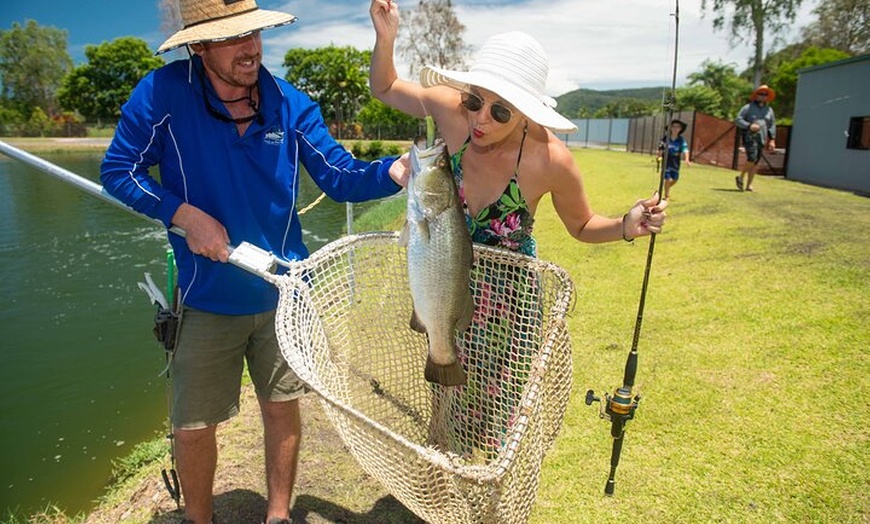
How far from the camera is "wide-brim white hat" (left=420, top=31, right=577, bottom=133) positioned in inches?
86.9

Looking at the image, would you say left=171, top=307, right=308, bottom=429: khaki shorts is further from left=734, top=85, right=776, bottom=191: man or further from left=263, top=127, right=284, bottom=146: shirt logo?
left=734, top=85, right=776, bottom=191: man

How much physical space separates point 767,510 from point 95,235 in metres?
16.8

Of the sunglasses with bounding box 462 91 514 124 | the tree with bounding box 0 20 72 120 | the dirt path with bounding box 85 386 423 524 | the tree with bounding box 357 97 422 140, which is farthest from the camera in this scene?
the tree with bounding box 0 20 72 120

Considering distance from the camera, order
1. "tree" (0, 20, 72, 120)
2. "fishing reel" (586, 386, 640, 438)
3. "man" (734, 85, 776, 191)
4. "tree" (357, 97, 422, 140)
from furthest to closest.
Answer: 1. "tree" (0, 20, 72, 120)
2. "tree" (357, 97, 422, 140)
3. "man" (734, 85, 776, 191)
4. "fishing reel" (586, 386, 640, 438)

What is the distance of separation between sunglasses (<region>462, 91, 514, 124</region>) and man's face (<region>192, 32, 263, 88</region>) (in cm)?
97

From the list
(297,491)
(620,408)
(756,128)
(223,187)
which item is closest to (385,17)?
(223,187)

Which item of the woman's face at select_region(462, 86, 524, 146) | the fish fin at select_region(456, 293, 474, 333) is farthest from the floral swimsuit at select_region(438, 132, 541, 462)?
the fish fin at select_region(456, 293, 474, 333)

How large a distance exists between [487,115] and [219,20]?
4.12ft

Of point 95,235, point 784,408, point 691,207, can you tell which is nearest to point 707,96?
point 691,207

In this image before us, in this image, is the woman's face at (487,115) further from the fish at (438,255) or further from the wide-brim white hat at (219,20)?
the wide-brim white hat at (219,20)

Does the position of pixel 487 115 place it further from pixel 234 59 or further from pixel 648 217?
pixel 234 59

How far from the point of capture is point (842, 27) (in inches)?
1743

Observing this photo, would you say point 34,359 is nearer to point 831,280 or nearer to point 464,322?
point 464,322

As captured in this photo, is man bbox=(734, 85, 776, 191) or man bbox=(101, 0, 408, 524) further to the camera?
man bbox=(734, 85, 776, 191)
